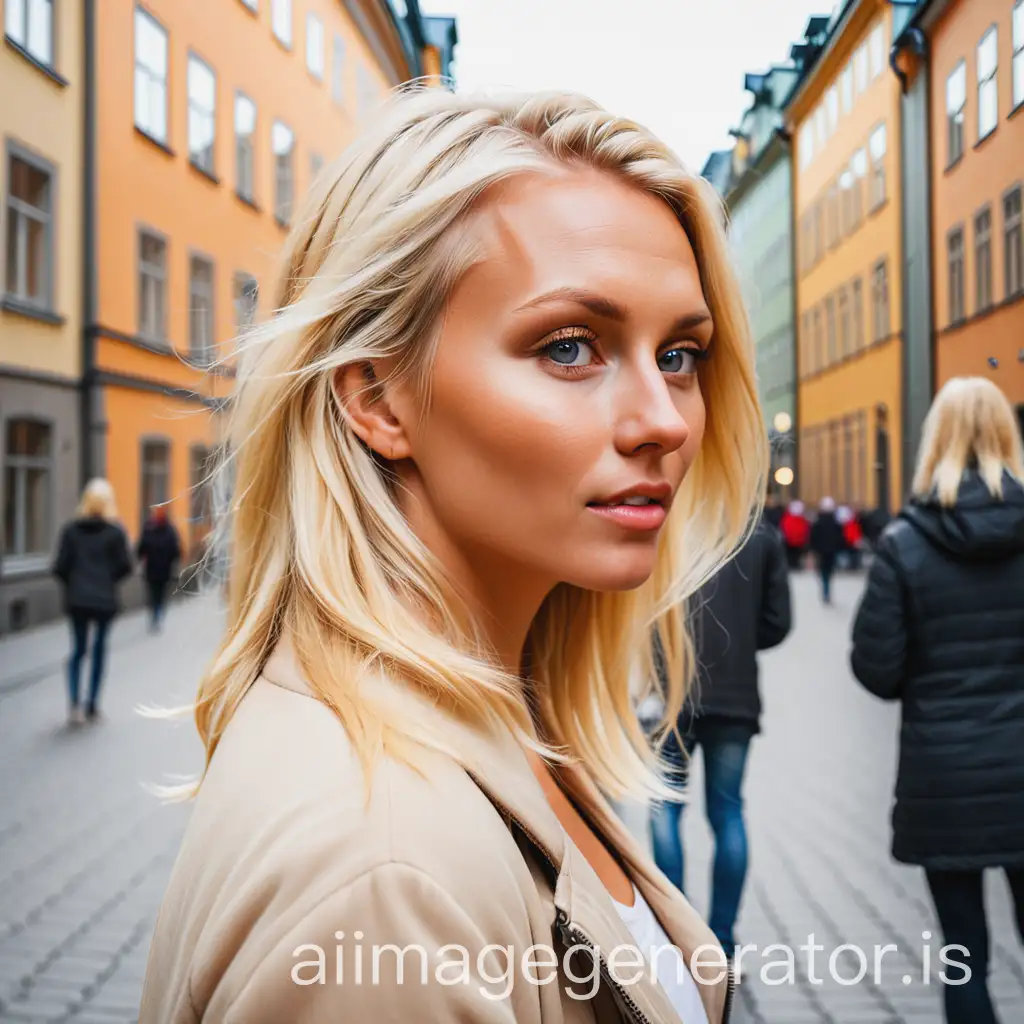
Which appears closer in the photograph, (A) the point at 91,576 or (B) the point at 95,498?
(B) the point at 95,498

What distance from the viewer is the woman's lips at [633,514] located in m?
0.92

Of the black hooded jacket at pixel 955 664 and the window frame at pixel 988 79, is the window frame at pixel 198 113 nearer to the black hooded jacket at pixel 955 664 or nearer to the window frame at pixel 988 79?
the window frame at pixel 988 79

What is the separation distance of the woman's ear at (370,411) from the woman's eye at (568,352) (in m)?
0.15

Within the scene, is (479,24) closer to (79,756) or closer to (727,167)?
(727,167)

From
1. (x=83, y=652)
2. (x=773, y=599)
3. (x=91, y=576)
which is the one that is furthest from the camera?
(x=83, y=652)

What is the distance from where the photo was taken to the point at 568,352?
92 centimetres

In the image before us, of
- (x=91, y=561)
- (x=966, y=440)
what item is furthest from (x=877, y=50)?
(x=91, y=561)

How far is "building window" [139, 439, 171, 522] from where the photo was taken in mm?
1743

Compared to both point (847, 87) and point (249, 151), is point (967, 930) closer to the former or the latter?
Answer: point (847, 87)

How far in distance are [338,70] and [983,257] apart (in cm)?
109

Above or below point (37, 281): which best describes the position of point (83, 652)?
below

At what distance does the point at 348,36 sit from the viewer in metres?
1.82

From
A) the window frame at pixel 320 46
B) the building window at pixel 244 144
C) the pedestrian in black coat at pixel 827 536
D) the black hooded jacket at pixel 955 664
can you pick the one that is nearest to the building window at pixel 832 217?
the pedestrian in black coat at pixel 827 536

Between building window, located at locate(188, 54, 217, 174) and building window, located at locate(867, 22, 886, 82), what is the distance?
1.10 meters
